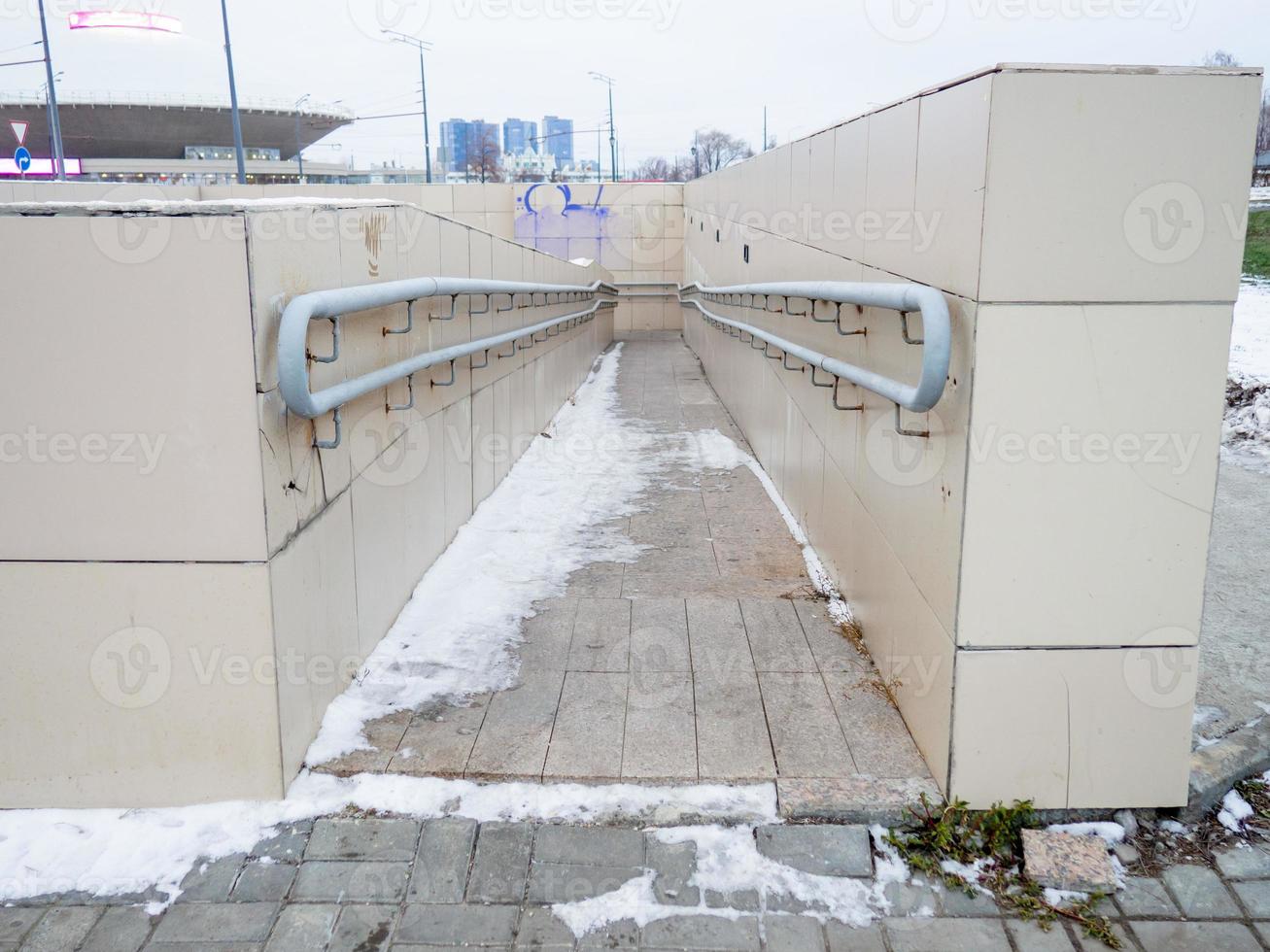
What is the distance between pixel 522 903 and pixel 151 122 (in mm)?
72791

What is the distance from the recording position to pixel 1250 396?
9164mm

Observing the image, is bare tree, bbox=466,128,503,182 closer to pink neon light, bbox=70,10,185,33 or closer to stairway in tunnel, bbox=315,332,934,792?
pink neon light, bbox=70,10,185,33

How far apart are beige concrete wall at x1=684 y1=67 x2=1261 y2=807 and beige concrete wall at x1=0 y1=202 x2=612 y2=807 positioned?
6.21 ft

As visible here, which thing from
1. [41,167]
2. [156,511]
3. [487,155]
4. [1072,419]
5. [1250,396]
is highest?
[487,155]

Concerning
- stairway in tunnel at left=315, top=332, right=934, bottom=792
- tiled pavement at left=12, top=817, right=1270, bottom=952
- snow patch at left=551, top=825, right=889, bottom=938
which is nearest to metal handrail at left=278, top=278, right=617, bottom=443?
stairway in tunnel at left=315, top=332, right=934, bottom=792

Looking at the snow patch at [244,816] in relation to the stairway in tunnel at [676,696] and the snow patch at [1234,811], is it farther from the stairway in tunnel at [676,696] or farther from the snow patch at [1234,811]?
the snow patch at [1234,811]

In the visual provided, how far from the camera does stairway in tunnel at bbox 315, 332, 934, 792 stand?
3.17m

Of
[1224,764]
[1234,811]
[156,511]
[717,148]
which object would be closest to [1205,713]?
[1224,764]

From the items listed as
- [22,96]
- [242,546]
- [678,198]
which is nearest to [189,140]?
[22,96]

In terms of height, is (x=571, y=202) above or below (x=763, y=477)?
above

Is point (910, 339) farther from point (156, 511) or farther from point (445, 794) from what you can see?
point (156, 511)

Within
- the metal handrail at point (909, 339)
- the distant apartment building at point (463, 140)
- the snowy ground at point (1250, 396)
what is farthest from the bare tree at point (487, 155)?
the metal handrail at point (909, 339)

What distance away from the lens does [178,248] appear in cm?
269

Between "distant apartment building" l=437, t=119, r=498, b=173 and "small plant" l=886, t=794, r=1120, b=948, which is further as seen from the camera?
"distant apartment building" l=437, t=119, r=498, b=173
